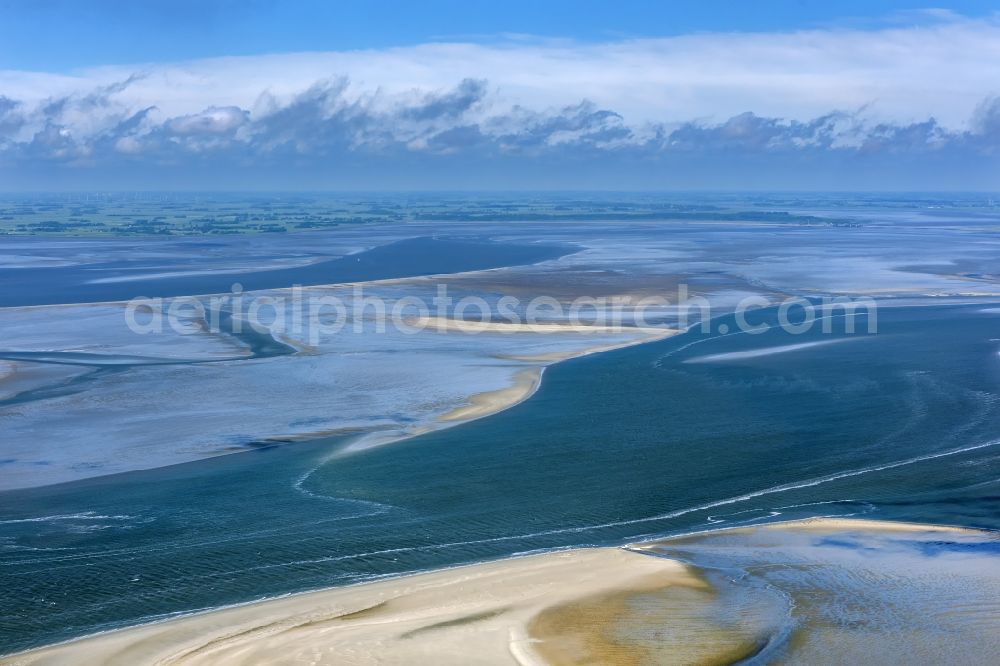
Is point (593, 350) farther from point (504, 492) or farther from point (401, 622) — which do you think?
point (401, 622)

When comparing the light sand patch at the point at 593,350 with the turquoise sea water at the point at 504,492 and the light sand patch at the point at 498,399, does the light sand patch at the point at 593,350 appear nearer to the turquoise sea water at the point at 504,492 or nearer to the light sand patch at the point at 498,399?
the light sand patch at the point at 498,399

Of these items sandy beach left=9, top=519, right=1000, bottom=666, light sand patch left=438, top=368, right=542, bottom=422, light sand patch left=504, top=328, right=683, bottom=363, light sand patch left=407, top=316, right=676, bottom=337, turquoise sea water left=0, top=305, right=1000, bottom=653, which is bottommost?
sandy beach left=9, top=519, right=1000, bottom=666

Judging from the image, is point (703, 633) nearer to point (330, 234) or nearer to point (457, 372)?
point (457, 372)

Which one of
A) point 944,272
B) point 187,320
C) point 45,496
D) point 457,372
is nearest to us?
point 45,496

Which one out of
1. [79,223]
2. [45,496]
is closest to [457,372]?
[45,496]

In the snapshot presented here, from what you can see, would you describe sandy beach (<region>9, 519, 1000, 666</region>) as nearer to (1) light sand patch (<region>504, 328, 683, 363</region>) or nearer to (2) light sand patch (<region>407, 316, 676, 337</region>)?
(1) light sand patch (<region>504, 328, 683, 363</region>)

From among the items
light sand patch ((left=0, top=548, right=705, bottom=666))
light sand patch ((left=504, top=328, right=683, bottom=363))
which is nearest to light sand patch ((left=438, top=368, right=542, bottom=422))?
light sand patch ((left=504, top=328, right=683, bottom=363))
